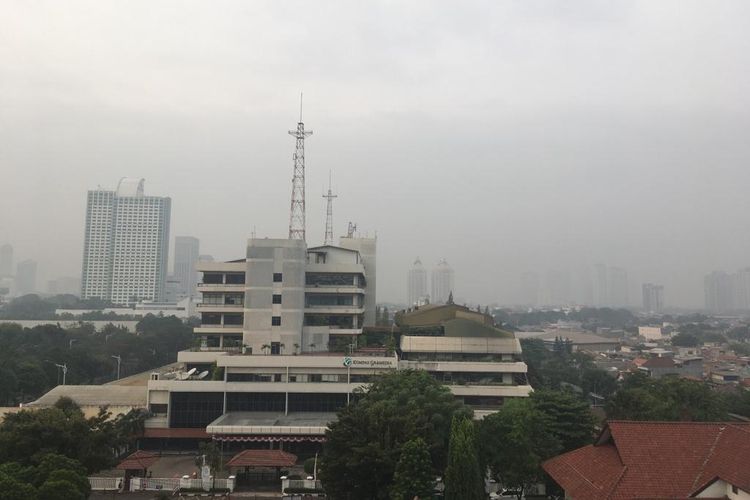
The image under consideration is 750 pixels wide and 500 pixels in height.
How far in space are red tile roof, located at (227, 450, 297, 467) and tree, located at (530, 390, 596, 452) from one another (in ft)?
33.7

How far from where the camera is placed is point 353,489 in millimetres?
20156

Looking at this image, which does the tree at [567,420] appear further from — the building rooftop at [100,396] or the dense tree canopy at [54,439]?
the building rooftop at [100,396]

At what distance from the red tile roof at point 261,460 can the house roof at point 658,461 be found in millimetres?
11172

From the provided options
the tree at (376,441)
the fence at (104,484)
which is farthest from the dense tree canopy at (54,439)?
the tree at (376,441)

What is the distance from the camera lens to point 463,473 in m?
17.2

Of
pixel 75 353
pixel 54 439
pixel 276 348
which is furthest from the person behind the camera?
pixel 75 353

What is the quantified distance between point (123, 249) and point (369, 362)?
129 metres

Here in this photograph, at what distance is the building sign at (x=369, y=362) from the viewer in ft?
114

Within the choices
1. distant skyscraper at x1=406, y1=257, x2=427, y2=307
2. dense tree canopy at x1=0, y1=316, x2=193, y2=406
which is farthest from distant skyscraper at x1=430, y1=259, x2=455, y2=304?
dense tree canopy at x1=0, y1=316, x2=193, y2=406

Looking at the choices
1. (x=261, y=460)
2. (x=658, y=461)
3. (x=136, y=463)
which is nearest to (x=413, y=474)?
(x=658, y=461)

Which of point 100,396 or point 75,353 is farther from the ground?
point 75,353

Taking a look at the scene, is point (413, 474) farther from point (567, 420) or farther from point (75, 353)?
point (75, 353)

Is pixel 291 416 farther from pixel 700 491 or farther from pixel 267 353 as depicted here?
pixel 700 491

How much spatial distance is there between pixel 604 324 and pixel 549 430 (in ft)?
544
